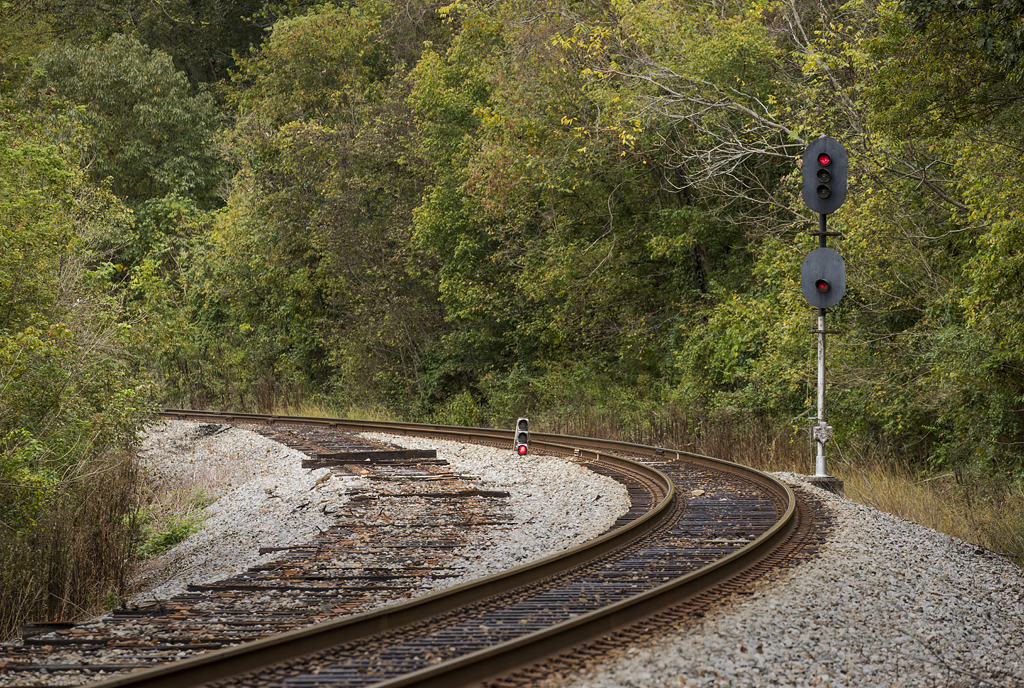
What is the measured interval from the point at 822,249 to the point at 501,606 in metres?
8.00

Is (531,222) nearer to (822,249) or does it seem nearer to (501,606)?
(822,249)

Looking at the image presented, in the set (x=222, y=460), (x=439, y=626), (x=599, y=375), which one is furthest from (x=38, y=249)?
(x=599, y=375)

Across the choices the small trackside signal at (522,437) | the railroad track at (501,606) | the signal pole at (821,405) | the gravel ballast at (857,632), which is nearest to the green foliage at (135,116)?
the small trackside signal at (522,437)

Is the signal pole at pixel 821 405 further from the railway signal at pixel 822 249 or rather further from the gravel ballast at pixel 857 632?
the gravel ballast at pixel 857 632

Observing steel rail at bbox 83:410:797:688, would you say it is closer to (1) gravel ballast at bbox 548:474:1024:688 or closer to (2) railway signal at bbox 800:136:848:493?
(1) gravel ballast at bbox 548:474:1024:688

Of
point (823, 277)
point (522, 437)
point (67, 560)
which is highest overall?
point (823, 277)

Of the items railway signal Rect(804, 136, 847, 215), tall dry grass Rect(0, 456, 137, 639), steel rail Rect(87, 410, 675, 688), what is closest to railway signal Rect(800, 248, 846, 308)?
railway signal Rect(804, 136, 847, 215)

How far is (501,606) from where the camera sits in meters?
6.82

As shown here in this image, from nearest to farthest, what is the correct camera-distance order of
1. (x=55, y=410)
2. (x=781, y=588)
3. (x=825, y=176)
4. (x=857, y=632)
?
(x=857, y=632) → (x=781, y=588) → (x=55, y=410) → (x=825, y=176)

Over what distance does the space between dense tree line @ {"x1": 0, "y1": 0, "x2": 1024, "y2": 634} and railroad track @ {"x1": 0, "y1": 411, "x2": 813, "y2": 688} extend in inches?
149

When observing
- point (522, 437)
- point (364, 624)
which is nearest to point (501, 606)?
point (364, 624)

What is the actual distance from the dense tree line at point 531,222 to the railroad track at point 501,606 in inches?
149

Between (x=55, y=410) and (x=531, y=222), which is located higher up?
(x=531, y=222)

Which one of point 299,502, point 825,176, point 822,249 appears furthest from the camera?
point 822,249
